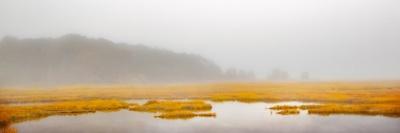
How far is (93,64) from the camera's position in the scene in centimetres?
3647

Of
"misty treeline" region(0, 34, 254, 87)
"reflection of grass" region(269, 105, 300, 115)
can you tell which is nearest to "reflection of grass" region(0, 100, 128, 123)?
"misty treeline" region(0, 34, 254, 87)

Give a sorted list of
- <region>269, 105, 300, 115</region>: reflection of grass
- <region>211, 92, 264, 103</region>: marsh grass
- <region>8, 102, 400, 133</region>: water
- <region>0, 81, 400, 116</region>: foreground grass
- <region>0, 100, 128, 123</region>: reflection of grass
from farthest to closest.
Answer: <region>211, 92, 264, 103</region>: marsh grass, <region>0, 81, 400, 116</region>: foreground grass, <region>269, 105, 300, 115</region>: reflection of grass, <region>0, 100, 128, 123</region>: reflection of grass, <region>8, 102, 400, 133</region>: water

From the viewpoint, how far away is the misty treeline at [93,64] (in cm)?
2850

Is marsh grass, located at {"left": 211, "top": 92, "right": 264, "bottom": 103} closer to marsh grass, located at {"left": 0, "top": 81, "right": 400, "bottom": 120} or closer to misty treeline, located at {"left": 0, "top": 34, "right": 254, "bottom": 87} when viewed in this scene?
marsh grass, located at {"left": 0, "top": 81, "right": 400, "bottom": 120}

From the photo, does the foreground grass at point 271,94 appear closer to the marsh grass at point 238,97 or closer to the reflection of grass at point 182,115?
the marsh grass at point 238,97

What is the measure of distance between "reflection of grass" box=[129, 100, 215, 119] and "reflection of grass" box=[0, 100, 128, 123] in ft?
4.97

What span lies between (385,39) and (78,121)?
57.3ft

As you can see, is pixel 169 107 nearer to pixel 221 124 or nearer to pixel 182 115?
pixel 182 115

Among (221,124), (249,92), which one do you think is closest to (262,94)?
(249,92)

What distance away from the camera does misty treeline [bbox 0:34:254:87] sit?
28500 mm

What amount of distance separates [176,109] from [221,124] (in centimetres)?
460

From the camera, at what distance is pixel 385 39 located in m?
23.5

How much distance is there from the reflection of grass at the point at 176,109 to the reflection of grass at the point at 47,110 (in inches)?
59.7

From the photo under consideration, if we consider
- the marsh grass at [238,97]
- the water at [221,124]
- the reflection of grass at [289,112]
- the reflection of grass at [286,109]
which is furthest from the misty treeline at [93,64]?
the water at [221,124]
